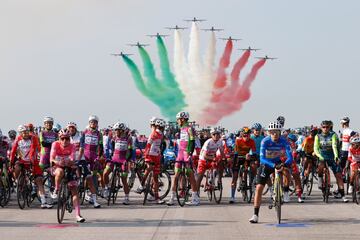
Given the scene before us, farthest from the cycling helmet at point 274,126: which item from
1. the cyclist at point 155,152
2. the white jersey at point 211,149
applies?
the cyclist at point 155,152

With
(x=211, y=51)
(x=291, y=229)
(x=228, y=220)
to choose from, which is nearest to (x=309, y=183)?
(x=228, y=220)

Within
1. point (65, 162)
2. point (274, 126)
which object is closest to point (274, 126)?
point (274, 126)

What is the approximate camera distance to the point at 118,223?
1341 cm

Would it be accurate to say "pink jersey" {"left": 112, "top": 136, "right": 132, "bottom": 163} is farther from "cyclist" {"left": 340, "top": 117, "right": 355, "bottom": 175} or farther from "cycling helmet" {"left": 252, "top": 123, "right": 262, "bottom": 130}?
"cyclist" {"left": 340, "top": 117, "right": 355, "bottom": 175}

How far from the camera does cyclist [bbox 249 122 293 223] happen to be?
13203 millimetres

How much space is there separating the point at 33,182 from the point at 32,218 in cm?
298

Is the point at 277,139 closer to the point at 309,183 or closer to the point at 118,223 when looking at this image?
the point at 118,223

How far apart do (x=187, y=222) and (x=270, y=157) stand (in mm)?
2053

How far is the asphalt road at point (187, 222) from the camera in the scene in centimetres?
1153

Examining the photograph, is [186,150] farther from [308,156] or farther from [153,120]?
[308,156]

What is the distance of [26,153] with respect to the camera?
16.6 meters

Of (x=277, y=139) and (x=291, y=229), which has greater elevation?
(x=277, y=139)

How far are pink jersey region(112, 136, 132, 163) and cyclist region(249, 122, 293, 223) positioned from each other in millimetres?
5547

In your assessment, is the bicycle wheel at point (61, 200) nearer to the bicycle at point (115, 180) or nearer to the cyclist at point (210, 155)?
the bicycle at point (115, 180)
